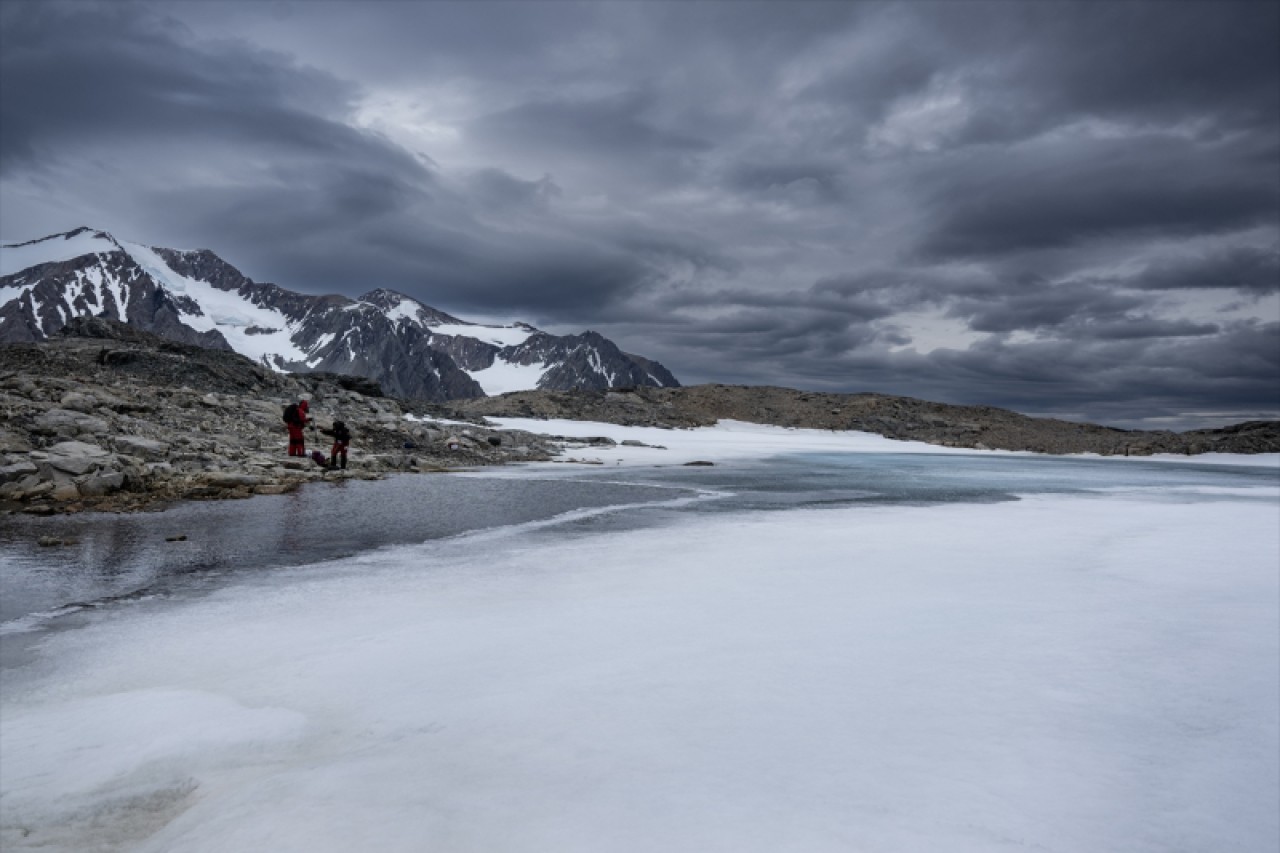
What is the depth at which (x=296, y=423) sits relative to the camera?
739 inches

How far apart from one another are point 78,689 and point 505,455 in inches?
881

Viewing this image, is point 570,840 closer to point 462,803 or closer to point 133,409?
point 462,803

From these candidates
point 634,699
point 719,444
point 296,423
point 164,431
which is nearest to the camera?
point 634,699

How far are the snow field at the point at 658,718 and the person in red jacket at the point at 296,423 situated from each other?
12844mm

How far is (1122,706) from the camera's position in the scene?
398 centimetres

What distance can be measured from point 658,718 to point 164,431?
57.1ft

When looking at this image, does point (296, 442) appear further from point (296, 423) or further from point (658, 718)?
point (658, 718)

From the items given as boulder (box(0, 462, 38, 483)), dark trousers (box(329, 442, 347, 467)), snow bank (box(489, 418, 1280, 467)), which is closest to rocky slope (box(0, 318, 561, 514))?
boulder (box(0, 462, 38, 483))

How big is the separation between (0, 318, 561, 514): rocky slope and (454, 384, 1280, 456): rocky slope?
2237 centimetres

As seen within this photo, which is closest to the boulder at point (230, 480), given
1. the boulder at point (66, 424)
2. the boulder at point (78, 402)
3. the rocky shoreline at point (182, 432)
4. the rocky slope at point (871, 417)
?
the rocky shoreline at point (182, 432)

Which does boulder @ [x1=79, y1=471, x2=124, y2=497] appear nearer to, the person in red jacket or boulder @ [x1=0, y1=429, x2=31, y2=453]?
boulder @ [x1=0, y1=429, x2=31, y2=453]

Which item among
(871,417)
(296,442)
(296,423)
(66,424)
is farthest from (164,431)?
(871,417)

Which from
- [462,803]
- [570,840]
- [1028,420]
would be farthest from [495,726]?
[1028,420]

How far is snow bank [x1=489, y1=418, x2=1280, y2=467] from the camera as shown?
32.9m
